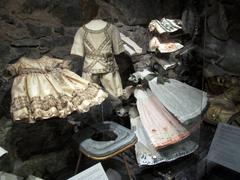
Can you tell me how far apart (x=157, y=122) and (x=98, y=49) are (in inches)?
19.7

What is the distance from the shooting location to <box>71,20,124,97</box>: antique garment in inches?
55.0

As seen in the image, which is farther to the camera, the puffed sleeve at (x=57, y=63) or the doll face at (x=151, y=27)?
the doll face at (x=151, y=27)

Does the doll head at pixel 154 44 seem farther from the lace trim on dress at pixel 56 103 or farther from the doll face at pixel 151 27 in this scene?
the lace trim on dress at pixel 56 103

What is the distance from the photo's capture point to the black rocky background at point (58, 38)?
4.42 ft

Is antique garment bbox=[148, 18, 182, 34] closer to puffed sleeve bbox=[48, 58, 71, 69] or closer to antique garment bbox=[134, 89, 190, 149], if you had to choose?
antique garment bbox=[134, 89, 190, 149]

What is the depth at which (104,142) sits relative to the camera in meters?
1.38

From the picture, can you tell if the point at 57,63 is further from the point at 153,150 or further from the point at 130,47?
the point at 153,150

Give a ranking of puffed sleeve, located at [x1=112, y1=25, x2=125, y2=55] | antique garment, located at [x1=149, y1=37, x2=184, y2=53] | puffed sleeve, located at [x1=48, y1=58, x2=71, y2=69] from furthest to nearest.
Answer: antique garment, located at [x1=149, y1=37, x2=184, y2=53]
puffed sleeve, located at [x1=112, y1=25, x2=125, y2=55]
puffed sleeve, located at [x1=48, y1=58, x2=71, y2=69]

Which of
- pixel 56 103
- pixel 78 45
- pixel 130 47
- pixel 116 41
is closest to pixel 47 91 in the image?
pixel 56 103

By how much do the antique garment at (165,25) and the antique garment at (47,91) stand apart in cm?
59

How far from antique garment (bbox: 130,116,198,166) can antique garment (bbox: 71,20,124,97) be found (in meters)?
0.33

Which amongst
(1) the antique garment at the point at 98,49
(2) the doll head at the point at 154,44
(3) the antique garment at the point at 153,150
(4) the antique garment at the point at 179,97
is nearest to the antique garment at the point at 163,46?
(2) the doll head at the point at 154,44

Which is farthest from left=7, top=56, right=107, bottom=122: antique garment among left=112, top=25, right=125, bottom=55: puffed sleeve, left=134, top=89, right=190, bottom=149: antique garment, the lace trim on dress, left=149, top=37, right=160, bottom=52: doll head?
left=149, top=37, right=160, bottom=52: doll head

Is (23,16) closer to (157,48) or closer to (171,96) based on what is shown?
(157,48)
